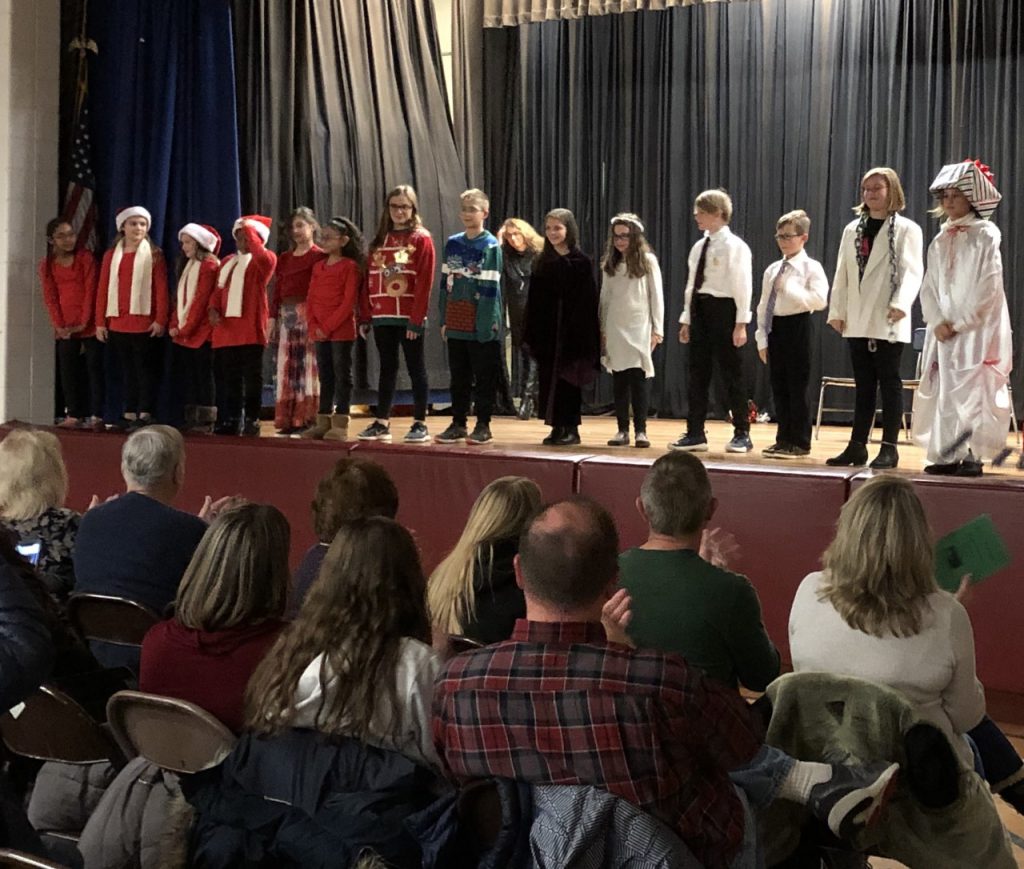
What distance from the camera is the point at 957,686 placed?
2.28 meters

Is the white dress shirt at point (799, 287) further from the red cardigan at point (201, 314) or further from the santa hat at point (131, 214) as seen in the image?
the santa hat at point (131, 214)

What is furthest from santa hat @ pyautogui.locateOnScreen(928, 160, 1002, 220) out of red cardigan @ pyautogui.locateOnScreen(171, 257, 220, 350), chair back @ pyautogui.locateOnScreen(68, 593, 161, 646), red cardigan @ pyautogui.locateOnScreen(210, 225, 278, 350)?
red cardigan @ pyautogui.locateOnScreen(171, 257, 220, 350)

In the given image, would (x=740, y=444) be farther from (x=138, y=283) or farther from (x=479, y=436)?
(x=138, y=283)

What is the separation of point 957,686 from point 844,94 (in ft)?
24.9

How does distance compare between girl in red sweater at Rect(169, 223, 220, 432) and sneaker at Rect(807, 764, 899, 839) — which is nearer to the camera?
sneaker at Rect(807, 764, 899, 839)

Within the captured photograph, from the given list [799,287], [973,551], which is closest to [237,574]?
[973,551]

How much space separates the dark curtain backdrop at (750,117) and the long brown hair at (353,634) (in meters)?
7.53

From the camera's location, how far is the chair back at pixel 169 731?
195 centimetres

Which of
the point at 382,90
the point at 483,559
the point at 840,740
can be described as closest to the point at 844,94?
the point at 382,90

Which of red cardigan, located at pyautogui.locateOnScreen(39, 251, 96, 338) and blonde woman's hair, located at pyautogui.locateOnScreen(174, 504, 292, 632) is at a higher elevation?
red cardigan, located at pyautogui.locateOnScreen(39, 251, 96, 338)

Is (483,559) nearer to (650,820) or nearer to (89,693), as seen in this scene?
(89,693)

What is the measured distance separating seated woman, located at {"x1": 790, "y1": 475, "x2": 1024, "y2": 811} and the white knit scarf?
5.06 metres

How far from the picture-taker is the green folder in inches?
110

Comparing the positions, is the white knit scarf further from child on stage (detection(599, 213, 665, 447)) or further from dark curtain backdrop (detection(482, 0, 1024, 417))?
dark curtain backdrop (detection(482, 0, 1024, 417))
